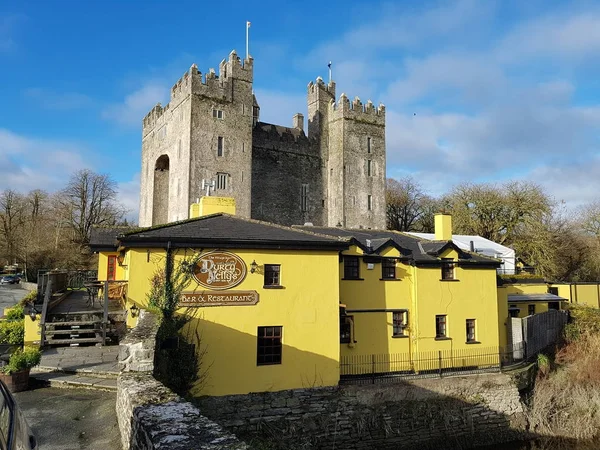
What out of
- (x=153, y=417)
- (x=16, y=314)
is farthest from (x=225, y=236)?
(x=16, y=314)

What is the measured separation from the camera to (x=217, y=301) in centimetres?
1447

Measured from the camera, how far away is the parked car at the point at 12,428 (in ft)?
11.4

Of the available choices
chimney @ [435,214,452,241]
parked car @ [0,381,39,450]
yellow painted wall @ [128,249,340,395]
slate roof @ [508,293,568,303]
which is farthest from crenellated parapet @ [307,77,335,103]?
parked car @ [0,381,39,450]

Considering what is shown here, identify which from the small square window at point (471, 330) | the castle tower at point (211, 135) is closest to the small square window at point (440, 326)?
the small square window at point (471, 330)

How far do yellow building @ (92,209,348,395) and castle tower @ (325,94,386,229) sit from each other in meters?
26.2

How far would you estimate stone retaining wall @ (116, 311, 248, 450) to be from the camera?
4.10 m

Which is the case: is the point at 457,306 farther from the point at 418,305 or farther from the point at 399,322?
the point at 399,322

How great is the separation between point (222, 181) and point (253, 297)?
2180 cm

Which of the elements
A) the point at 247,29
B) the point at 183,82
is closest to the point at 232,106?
the point at 183,82

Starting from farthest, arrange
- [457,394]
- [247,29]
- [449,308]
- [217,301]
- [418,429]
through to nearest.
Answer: [247,29] < [449,308] < [457,394] < [418,429] < [217,301]

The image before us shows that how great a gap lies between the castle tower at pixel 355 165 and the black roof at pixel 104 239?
23.3 meters

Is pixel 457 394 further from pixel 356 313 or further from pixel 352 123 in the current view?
pixel 352 123

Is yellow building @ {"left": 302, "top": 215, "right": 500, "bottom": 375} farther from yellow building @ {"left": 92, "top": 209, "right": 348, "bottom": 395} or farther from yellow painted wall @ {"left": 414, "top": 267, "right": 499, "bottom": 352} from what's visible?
yellow building @ {"left": 92, "top": 209, "right": 348, "bottom": 395}

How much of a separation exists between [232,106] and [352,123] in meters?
12.4
